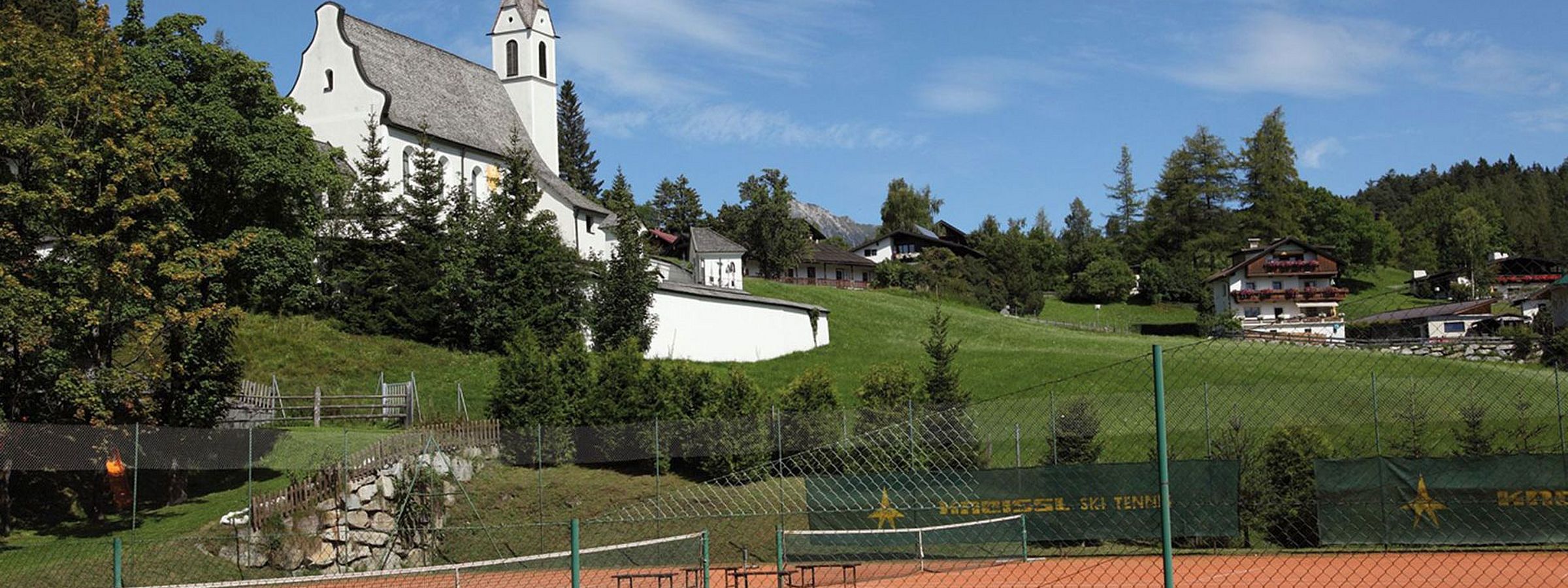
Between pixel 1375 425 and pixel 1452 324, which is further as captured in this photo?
pixel 1452 324

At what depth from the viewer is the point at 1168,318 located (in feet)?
238

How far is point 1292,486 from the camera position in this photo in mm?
18594

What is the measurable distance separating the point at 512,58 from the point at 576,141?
1563 inches

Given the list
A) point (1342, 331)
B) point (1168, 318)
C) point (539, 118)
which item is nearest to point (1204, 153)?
point (1168, 318)

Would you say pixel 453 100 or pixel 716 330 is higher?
pixel 453 100

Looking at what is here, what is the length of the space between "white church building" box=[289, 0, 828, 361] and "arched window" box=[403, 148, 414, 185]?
0.15ft

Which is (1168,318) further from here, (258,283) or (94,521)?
(94,521)

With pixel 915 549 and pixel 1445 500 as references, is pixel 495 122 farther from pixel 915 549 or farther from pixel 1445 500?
pixel 1445 500

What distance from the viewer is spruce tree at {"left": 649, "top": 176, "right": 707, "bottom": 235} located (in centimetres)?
9456

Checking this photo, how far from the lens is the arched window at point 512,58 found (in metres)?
64.1

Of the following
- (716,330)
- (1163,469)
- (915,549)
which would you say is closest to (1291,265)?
(716,330)

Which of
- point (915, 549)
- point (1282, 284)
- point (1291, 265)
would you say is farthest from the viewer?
point (1282, 284)

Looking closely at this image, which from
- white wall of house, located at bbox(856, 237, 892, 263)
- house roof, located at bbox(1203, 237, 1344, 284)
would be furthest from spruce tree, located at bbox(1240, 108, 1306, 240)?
white wall of house, located at bbox(856, 237, 892, 263)

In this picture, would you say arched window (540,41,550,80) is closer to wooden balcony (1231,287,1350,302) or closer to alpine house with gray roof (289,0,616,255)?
alpine house with gray roof (289,0,616,255)
